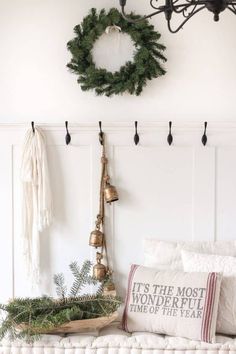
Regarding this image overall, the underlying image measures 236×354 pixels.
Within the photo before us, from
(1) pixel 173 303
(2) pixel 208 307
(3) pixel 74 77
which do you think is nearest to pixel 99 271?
(1) pixel 173 303

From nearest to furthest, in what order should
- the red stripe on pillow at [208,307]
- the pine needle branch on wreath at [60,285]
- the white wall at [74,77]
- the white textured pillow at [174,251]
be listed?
the red stripe on pillow at [208,307], the pine needle branch on wreath at [60,285], the white textured pillow at [174,251], the white wall at [74,77]

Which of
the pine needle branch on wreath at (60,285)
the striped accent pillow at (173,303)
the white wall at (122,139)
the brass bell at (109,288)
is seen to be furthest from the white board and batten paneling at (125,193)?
the striped accent pillow at (173,303)

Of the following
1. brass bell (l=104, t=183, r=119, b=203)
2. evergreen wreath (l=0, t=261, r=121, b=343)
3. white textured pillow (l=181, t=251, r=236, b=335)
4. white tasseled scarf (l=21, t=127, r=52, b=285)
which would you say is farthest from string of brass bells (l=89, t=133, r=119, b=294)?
white textured pillow (l=181, t=251, r=236, b=335)

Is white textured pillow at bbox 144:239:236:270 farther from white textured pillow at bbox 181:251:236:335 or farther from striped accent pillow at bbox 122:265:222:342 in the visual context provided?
striped accent pillow at bbox 122:265:222:342

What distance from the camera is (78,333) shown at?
223 cm

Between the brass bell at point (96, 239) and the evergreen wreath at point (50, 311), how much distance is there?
0.18 meters

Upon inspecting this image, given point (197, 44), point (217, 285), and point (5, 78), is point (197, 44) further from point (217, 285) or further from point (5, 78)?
point (217, 285)

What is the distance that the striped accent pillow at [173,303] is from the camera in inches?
84.9

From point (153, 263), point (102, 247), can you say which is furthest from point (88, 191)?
point (153, 263)

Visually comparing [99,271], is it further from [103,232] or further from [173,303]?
[173,303]

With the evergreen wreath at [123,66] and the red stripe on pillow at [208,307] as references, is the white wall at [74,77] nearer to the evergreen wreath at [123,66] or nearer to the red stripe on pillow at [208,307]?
the evergreen wreath at [123,66]

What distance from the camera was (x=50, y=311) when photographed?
226 cm

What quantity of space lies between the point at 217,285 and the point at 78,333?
696 mm

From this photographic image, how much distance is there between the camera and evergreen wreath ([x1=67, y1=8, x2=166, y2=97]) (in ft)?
8.56
